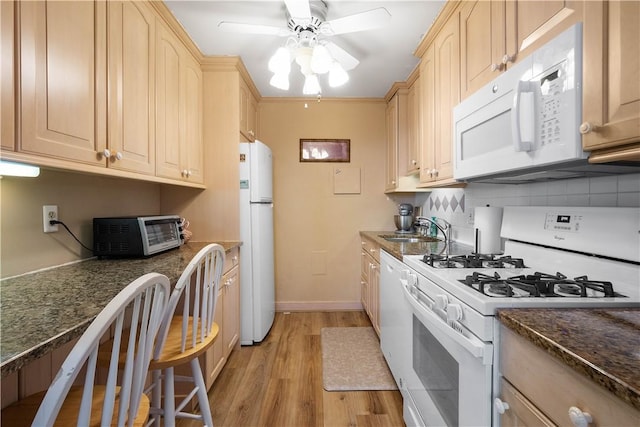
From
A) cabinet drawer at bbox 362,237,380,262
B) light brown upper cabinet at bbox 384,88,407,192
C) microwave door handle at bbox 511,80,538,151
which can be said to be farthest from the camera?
light brown upper cabinet at bbox 384,88,407,192

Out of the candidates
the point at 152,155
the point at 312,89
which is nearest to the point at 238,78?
the point at 312,89

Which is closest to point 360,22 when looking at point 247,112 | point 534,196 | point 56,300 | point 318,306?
point 534,196

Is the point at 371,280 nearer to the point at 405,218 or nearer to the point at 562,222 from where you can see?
the point at 405,218

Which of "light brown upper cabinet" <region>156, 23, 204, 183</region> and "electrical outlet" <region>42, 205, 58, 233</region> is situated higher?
"light brown upper cabinet" <region>156, 23, 204, 183</region>

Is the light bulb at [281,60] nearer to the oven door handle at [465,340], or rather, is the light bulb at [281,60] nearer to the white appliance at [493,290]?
the white appliance at [493,290]

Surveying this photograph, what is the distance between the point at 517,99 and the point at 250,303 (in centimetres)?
223

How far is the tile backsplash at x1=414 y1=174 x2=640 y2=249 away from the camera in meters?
1.04

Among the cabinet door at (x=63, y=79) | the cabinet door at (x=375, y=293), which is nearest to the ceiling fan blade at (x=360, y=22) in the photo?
the cabinet door at (x=63, y=79)

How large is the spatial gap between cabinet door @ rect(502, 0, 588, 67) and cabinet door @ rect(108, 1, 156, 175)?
67.5 inches

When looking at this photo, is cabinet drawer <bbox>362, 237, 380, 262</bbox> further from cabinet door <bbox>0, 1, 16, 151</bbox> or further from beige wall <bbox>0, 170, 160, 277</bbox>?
cabinet door <bbox>0, 1, 16, 151</bbox>

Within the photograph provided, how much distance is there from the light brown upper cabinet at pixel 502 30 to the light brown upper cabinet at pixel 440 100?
10cm

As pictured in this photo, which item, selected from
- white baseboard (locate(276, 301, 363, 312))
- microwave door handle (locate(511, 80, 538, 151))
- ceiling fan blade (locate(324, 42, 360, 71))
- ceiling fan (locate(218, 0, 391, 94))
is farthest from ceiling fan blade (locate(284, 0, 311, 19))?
white baseboard (locate(276, 301, 363, 312))

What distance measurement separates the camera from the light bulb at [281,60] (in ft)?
5.31

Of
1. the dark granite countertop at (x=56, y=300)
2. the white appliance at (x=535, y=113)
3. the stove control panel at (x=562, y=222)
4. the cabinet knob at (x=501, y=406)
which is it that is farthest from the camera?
the stove control panel at (x=562, y=222)
